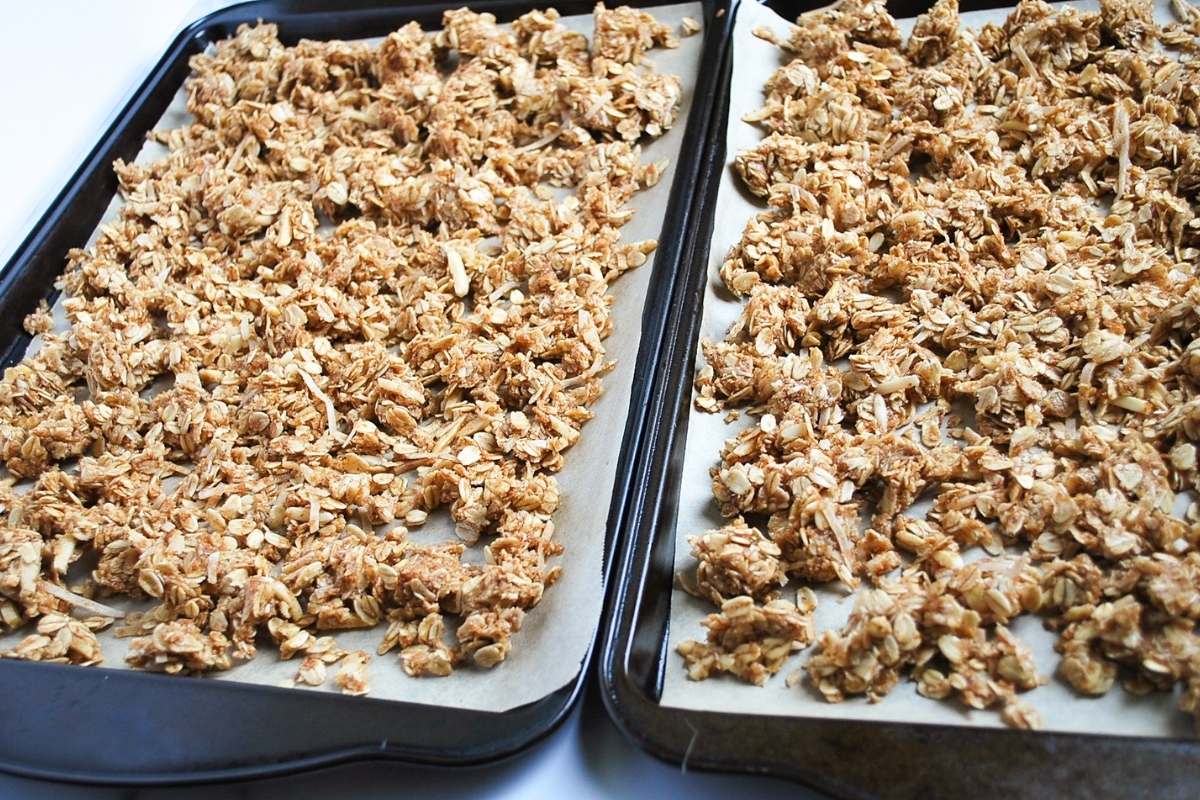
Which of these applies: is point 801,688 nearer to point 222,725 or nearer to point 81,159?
point 222,725

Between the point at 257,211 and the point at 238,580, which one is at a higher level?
the point at 257,211

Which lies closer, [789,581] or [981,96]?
[789,581]

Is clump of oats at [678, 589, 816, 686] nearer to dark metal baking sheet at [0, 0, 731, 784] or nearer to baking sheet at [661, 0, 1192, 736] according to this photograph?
baking sheet at [661, 0, 1192, 736]

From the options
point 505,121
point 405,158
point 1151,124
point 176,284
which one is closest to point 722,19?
point 505,121

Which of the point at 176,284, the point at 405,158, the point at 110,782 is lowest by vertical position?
the point at 110,782

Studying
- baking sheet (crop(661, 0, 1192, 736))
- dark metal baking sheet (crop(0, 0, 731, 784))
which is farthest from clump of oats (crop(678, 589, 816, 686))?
dark metal baking sheet (crop(0, 0, 731, 784))

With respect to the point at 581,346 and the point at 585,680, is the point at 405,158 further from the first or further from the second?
the point at 585,680

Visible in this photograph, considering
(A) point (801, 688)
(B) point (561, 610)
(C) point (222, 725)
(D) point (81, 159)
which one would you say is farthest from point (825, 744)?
(D) point (81, 159)
